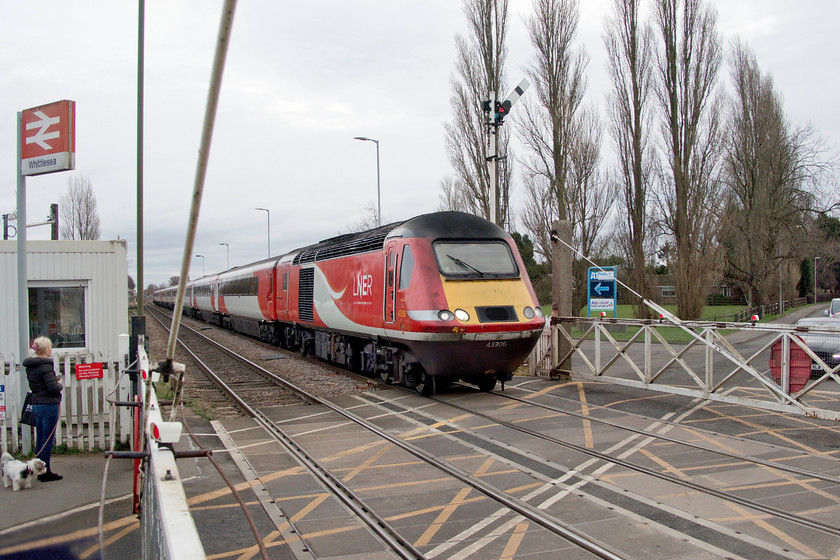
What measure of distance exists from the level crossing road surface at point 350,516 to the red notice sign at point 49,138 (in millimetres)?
3453

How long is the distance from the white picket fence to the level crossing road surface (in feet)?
1.14

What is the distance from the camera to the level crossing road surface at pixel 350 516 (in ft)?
15.9

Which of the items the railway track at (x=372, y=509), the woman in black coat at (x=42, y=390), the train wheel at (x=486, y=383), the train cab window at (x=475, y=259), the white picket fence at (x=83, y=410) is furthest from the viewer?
the train wheel at (x=486, y=383)

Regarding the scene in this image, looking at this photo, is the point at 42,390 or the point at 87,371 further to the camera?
the point at 87,371

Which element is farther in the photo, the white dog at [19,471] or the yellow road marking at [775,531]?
the white dog at [19,471]

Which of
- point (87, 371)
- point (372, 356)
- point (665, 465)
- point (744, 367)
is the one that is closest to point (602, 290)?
point (744, 367)

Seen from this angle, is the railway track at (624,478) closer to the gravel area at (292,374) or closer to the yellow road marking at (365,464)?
the yellow road marking at (365,464)

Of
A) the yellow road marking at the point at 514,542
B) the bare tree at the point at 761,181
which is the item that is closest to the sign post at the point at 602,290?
the yellow road marking at the point at 514,542

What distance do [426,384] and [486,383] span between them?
1229 millimetres

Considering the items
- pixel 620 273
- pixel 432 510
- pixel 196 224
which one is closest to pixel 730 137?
pixel 620 273

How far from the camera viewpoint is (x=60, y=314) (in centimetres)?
984

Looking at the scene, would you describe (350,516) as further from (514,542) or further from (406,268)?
(406,268)

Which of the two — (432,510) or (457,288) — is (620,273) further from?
(432,510)

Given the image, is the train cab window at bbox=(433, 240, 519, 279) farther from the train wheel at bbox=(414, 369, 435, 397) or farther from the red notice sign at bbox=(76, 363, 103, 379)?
the red notice sign at bbox=(76, 363, 103, 379)
